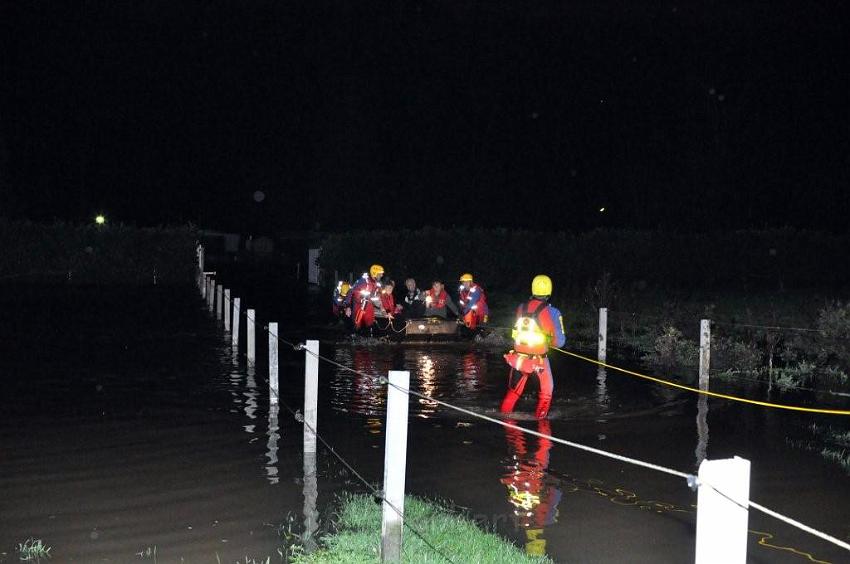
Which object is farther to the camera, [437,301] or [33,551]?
[437,301]

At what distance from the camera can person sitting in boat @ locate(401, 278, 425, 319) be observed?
899 inches

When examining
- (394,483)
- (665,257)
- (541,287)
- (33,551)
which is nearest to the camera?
(394,483)

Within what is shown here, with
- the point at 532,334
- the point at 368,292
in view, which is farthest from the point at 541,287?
the point at 368,292

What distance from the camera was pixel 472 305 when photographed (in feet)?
72.4

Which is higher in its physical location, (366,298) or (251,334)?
(366,298)

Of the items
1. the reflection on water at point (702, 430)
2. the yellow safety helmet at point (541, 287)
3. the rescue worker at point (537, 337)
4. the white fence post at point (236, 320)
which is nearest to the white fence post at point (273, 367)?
the rescue worker at point (537, 337)

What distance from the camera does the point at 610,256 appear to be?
49.6 metres

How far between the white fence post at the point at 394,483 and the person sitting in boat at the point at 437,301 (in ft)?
53.0

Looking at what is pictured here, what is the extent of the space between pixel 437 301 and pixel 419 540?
52.2ft

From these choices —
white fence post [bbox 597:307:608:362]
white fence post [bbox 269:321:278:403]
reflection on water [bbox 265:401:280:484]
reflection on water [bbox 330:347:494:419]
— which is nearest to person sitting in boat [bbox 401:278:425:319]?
reflection on water [bbox 330:347:494:419]

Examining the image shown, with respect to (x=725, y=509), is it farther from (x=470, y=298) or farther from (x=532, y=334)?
(x=470, y=298)

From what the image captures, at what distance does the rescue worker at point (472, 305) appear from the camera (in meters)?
22.0

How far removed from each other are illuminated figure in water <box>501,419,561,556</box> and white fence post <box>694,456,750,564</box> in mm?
3301

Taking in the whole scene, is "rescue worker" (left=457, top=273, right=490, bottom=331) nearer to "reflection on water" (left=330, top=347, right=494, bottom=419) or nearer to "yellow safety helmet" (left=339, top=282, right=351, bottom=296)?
"reflection on water" (left=330, top=347, right=494, bottom=419)
